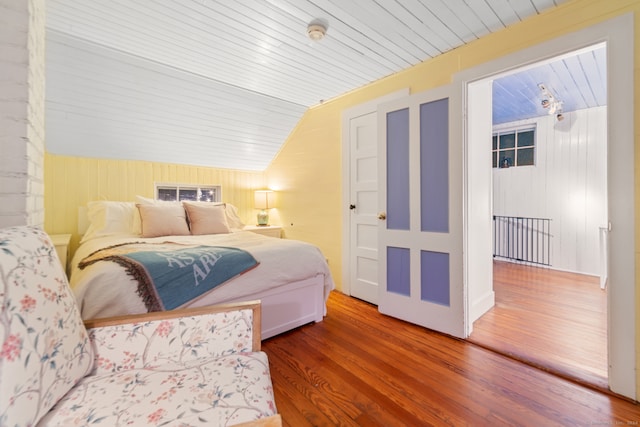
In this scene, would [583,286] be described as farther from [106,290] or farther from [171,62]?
[171,62]

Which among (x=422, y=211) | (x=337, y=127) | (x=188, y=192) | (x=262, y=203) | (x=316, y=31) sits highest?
(x=316, y=31)

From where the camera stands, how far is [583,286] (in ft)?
11.1

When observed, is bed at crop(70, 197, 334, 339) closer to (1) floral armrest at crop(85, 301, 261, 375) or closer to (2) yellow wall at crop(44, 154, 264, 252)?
(2) yellow wall at crop(44, 154, 264, 252)

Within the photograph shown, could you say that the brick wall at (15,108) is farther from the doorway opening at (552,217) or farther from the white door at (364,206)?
the doorway opening at (552,217)

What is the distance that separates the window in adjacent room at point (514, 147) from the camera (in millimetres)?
Answer: 4562

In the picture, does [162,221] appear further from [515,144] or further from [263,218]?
[515,144]

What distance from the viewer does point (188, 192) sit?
3.84 metres

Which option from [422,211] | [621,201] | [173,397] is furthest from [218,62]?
[621,201]

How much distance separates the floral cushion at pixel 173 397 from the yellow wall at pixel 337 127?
211 cm

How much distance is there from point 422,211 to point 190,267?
1.88 metres

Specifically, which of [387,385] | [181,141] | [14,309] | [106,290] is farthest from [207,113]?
[387,385]

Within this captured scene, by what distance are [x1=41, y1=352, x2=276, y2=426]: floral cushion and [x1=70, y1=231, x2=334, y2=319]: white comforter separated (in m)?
0.52

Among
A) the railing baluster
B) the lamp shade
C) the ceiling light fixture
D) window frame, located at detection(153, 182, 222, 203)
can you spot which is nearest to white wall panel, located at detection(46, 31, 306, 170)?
window frame, located at detection(153, 182, 222, 203)

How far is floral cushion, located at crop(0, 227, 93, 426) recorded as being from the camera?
673 mm
